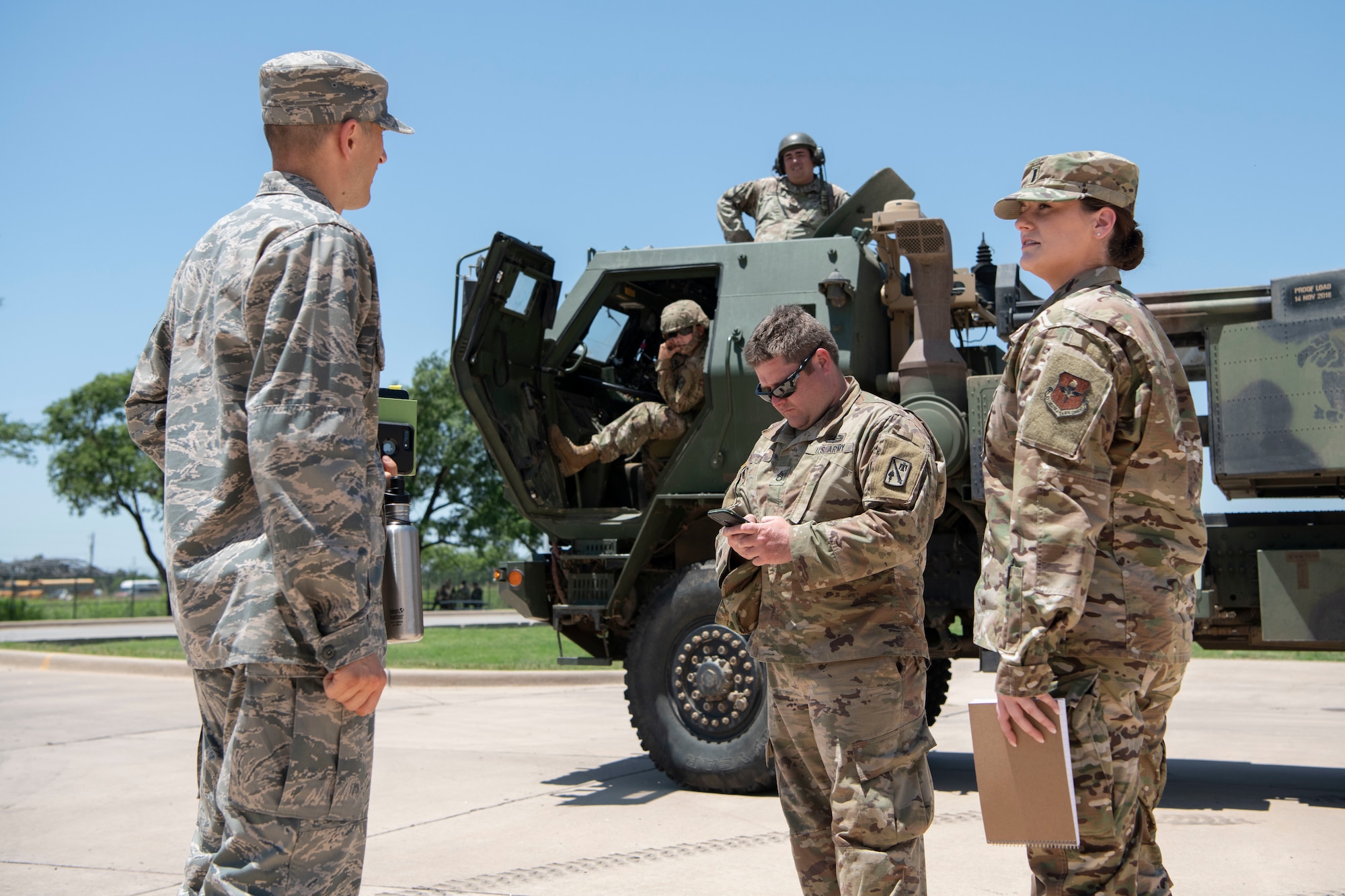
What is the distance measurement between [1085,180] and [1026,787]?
1371 mm

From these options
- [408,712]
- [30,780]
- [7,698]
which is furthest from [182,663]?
[30,780]

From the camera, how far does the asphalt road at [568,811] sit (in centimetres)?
425

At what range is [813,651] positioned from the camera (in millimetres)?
3053

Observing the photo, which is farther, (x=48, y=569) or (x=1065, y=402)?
(x=48, y=569)

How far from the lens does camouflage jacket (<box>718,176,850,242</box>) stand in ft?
22.9

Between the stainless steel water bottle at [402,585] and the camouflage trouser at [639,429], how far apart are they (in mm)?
3906

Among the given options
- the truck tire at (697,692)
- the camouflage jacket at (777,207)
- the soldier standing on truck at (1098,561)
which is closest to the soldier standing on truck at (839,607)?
the soldier standing on truck at (1098,561)

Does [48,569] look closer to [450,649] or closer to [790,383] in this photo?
[450,649]

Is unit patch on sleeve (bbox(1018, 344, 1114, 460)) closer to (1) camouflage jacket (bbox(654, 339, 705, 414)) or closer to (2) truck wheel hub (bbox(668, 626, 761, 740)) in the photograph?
(2) truck wheel hub (bbox(668, 626, 761, 740))

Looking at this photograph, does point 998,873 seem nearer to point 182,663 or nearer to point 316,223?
point 316,223

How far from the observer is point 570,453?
6730 mm

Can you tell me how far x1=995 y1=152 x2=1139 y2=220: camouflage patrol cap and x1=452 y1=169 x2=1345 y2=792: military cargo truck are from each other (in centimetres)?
312

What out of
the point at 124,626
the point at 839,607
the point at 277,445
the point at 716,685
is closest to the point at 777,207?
the point at 716,685

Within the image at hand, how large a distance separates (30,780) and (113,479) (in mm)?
36050
